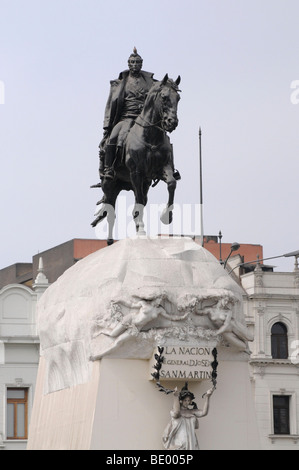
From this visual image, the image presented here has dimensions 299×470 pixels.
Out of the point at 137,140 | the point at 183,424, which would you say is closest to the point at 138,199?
the point at 137,140

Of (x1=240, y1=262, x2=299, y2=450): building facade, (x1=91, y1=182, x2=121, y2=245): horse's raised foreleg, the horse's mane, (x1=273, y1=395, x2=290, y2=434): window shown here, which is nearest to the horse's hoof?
(x1=91, y1=182, x2=121, y2=245): horse's raised foreleg

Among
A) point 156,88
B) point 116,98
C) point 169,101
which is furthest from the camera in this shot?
point 116,98

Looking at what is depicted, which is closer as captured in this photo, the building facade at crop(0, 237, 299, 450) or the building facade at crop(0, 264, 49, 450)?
the building facade at crop(0, 264, 49, 450)

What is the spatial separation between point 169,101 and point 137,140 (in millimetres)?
1273

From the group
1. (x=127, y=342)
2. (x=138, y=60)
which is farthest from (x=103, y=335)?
(x=138, y=60)

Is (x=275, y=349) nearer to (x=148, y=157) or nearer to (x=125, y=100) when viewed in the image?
(x=125, y=100)

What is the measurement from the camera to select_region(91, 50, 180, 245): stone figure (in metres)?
23.2

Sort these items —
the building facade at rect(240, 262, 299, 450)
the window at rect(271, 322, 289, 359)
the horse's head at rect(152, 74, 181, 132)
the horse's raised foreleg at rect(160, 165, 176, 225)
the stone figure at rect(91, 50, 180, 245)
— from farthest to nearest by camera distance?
the window at rect(271, 322, 289, 359) < the building facade at rect(240, 262, 299, 450) < the horse's raised foreleg at rect(160, 165, 176, 225) < the stone figure at rect(91, 50, 180, 245) < the horse's head at rect(152, 74, 181, 132)

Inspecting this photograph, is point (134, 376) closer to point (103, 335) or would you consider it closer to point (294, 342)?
point (103, 335)

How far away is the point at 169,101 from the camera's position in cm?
2278

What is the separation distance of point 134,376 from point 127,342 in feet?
1.69

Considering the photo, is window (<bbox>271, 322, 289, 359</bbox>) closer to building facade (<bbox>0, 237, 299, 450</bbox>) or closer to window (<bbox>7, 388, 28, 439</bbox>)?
building facade (<bbox>0, 237, 299, 450</bbox>)

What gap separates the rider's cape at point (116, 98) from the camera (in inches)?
968

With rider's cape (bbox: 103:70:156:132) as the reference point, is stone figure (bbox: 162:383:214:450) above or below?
below
